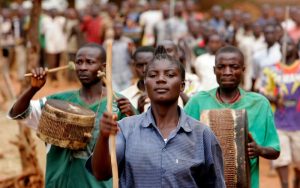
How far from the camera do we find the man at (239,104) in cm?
547

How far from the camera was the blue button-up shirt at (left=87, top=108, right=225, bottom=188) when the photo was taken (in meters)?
3.89

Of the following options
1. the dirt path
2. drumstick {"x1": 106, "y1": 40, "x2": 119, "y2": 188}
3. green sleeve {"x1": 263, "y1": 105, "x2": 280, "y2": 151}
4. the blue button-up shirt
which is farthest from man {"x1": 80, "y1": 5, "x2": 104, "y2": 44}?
drumstick {"x1": 106, "y1": 40, "x2": 119, "y2": 188}

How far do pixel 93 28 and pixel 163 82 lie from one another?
15168mm

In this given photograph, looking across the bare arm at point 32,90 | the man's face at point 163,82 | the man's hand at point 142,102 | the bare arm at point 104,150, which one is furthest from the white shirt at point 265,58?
the bare arm at point 104,150

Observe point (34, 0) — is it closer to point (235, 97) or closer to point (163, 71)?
point (235, 97)

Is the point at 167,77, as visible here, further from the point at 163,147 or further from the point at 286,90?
the point at 286,90

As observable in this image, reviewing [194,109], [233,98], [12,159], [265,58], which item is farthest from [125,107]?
[265,58]

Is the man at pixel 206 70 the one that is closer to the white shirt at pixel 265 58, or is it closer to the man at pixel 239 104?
the white shirt at pixel 265 58

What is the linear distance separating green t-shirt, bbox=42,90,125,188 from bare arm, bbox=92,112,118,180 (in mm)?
1551

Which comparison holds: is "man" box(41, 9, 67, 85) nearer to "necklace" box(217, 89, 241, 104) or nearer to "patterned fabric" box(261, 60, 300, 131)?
"patterned fabric" box(261, 60, 300, 131)

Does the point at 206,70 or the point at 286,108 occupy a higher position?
the point at 206,70

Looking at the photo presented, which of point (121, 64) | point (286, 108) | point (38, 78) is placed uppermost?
point (38, 78)

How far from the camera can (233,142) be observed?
511 centimetres

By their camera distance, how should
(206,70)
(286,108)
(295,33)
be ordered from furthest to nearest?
(295,33) → (206,70) → (286,108)
